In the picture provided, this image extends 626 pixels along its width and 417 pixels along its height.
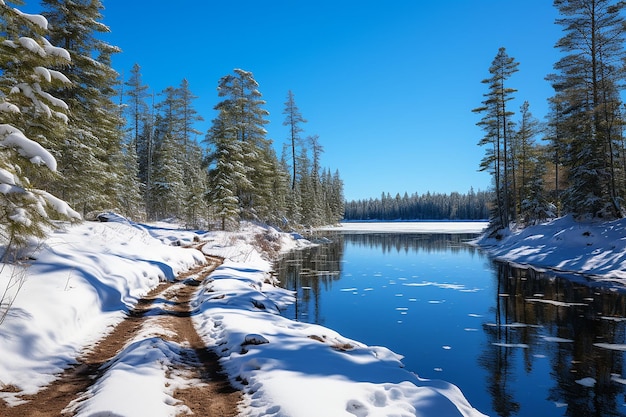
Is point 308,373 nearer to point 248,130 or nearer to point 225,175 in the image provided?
point 225,175

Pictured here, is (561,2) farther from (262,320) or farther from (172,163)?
(172,163)

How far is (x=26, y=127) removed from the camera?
6902 millimetres

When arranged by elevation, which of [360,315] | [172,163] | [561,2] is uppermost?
[561,2]

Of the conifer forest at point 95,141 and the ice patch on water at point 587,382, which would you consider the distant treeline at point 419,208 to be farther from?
the ice patch on water at point 587,382

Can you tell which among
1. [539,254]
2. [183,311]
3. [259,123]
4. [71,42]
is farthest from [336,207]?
[183,311]

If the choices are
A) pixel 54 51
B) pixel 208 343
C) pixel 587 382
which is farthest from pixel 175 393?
pixel 587 382

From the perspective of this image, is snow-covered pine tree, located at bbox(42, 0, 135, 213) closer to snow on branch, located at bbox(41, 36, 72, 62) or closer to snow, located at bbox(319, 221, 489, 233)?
snow on branch, located at bbox(41, 36, 72, 62)

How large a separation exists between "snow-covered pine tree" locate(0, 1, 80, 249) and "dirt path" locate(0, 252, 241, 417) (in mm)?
2284

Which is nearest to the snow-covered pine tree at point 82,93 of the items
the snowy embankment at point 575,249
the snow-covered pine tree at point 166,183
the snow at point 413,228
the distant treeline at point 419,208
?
the snow-covered pine tree at point 166,183

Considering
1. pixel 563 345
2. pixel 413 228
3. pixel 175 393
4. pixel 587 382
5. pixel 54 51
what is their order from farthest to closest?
pixel 413 228 → pixel 563 345 → pixel 587 382 → pixel 54 51 → pixel 175 393

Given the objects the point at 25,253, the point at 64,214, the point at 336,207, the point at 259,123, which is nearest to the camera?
the point at 64,214

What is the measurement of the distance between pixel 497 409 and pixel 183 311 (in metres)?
8.30

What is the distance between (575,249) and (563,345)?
16.3 m

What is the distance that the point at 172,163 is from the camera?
37719 mm
